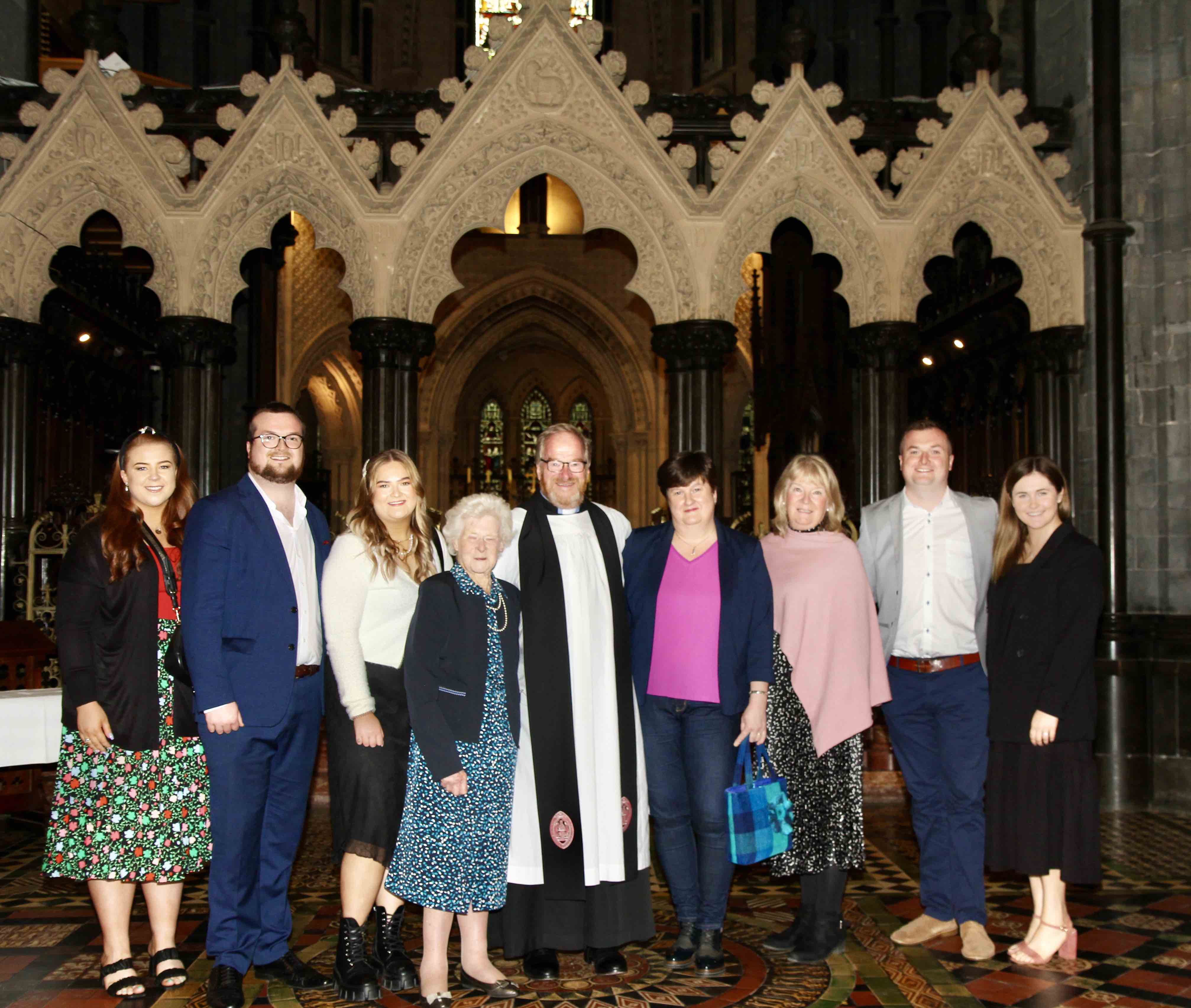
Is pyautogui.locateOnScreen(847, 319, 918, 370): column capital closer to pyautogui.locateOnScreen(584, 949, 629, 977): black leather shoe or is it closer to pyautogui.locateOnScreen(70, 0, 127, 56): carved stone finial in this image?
pyautogui.locateOnScreen(70, 0, 127, 56): carved stone finial

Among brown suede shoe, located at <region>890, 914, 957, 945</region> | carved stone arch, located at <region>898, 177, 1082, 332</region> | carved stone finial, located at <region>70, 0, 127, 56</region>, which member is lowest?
brown suede shoe, located at <region>890, 914, 957, 945</region>

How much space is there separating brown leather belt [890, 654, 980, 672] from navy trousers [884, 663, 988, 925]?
0.01 metres

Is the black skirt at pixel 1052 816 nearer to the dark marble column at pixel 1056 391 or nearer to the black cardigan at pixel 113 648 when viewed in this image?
the black cardigan at pixel 113 648

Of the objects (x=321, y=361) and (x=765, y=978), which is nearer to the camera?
(x=765, y=978)

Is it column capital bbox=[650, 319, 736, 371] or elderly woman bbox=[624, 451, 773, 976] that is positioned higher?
column capital bbox=[650, 319, 736, 371]

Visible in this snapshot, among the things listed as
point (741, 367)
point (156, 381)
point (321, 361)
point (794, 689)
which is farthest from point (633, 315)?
point (794, 689)

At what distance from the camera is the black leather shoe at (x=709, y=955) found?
3824mm

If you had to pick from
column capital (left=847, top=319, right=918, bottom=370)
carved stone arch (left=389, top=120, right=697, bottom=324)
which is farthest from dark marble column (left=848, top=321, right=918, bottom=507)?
carved stone arch (left=389, top=120, right=697, bottom=324)

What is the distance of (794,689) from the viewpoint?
3.97 meters

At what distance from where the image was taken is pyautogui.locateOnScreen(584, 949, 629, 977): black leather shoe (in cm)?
380

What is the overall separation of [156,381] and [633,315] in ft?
28.0

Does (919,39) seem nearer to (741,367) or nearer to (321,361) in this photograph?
(741,367)

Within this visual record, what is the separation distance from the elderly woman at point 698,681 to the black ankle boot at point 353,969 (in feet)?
3.19

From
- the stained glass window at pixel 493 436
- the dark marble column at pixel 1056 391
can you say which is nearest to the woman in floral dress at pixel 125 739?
the dark marble column at pixel 1056 391
